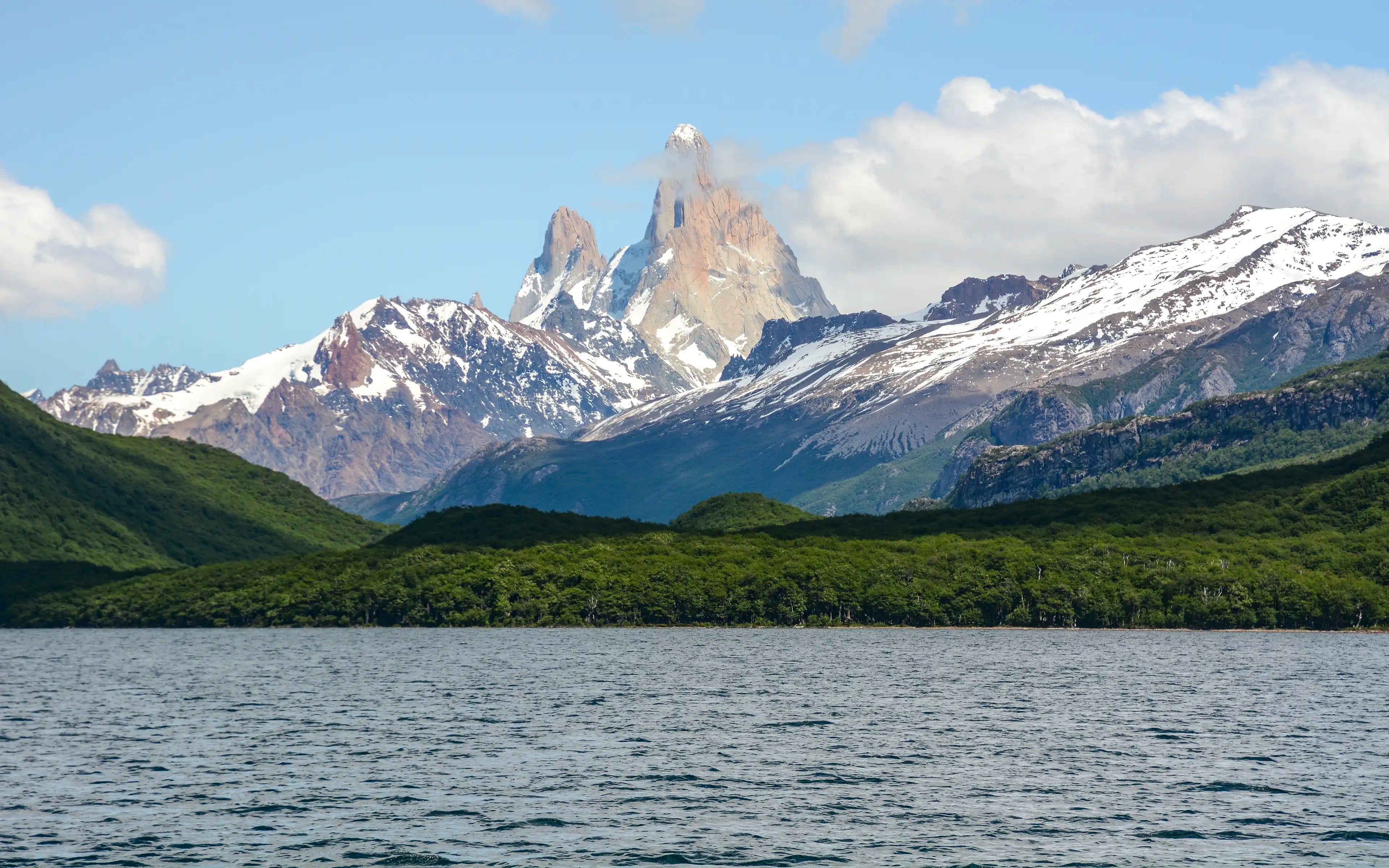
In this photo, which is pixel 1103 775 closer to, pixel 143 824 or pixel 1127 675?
pixel 143 824

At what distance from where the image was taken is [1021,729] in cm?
13512

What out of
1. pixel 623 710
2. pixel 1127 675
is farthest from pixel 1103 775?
pixel 1127 675

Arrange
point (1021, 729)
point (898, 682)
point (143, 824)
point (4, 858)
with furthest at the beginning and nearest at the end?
point (898, 682)
point (1021, 729)
point (143, 824)
point (4, 858)

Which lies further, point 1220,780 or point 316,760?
point 316,760

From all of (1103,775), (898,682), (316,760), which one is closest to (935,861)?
(1103,775)

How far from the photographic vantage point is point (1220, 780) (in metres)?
105

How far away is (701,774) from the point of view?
110 meters

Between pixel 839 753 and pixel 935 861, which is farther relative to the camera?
pixel 839 753

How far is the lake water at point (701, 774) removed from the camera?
83188 millimetres

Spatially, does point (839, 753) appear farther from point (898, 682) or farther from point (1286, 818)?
point (898, 682)

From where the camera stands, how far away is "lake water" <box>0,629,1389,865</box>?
273ft

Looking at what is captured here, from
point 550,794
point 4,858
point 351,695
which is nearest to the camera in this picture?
point 4,858

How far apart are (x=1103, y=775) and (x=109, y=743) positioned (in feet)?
255

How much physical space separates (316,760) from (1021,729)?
59.9 meters
